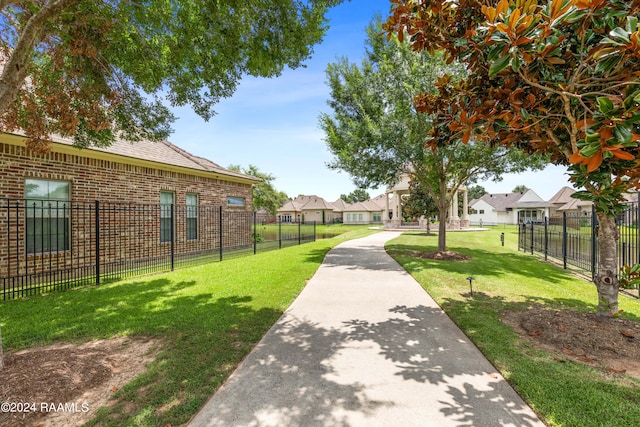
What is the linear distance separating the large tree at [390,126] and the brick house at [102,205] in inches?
251

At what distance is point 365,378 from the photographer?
3.23m

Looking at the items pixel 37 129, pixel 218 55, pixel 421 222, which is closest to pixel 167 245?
pixel 37 129

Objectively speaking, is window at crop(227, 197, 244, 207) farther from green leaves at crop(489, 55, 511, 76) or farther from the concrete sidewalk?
green leaves at crop(489, 55, 511, 76)

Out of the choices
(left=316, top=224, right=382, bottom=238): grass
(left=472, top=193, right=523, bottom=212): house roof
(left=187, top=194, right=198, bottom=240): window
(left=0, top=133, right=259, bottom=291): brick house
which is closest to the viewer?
(left=0, top=133, right=259, bottom=291): brick house

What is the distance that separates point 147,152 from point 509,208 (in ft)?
192

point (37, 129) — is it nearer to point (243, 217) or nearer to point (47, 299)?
point (47, 299)

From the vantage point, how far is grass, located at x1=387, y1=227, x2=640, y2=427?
262 cm

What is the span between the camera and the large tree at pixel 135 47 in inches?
196

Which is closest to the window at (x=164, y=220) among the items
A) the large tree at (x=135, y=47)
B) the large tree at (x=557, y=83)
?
the large tree at (x=135, y=47)

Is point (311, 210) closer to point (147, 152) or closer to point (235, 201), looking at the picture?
point (235, 201)

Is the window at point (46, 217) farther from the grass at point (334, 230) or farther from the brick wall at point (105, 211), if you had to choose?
the grass at point (334, 230)

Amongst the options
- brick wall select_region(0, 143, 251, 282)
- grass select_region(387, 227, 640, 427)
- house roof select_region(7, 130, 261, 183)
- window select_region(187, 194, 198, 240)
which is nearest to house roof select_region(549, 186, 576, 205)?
grass select_region(387, 227, 640, 427)

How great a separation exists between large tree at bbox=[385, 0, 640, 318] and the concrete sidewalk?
95.0 inches

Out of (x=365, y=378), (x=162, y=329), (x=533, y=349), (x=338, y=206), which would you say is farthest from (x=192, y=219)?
(x=338, y=206)
